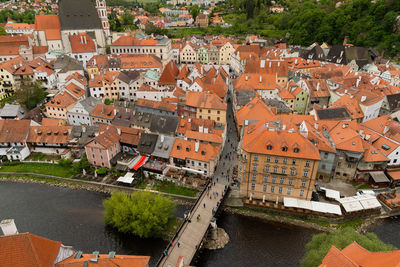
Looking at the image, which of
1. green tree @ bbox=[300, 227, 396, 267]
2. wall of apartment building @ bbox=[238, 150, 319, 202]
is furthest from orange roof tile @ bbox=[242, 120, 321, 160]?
green tree @ bbox=[300, 227, 396, 267]

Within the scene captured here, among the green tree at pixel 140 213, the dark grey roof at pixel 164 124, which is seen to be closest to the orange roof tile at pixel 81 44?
the dark grey roof at pixel 164 124

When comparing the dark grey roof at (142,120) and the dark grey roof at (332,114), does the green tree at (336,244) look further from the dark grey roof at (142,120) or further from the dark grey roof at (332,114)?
the dark grey roof at (142,120)

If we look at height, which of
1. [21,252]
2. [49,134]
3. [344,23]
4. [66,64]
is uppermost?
[344,23]

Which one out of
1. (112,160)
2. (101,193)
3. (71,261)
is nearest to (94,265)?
(71,261)

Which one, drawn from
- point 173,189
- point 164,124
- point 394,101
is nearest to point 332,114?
point 394,101

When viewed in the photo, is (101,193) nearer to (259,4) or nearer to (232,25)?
(232,25)

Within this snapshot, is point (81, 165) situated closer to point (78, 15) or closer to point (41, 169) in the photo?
point (41, 169)
